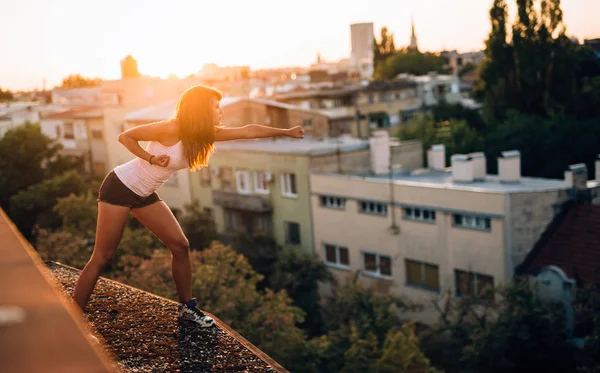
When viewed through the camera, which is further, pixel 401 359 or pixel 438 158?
pixel 438 158

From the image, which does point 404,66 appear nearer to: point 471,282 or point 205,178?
point 205,178

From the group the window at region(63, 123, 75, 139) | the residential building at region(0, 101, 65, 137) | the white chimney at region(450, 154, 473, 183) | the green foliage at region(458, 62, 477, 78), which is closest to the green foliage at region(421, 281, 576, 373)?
the white chimney at region(450, 154, 473, 183)

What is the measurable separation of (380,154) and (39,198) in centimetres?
1548

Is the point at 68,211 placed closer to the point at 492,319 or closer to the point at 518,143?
the point at 492,319

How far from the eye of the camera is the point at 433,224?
81.0 ft

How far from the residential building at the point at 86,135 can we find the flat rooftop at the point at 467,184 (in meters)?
20.1

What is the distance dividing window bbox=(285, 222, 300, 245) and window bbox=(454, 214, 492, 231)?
8.30 metres

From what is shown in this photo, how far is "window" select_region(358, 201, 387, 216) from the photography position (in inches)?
1053

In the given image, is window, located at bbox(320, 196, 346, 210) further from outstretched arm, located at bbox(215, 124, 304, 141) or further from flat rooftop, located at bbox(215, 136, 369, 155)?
outstretched arm, located at bbox(215, 124, 304, 141)

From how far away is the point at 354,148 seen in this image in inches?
1225

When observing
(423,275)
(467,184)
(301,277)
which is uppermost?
(467,184)

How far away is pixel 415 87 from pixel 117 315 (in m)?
60.4

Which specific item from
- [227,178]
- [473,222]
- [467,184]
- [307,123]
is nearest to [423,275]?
[473,222]

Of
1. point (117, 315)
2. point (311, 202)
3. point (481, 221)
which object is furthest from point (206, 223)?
point (117, 315)
